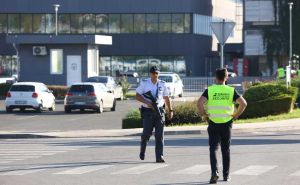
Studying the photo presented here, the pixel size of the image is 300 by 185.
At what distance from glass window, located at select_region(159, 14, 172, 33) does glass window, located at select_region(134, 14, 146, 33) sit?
1683mm

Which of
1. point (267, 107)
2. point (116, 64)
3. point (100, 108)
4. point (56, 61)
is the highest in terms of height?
point (56, 61)

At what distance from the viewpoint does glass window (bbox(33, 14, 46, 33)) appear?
298 ft

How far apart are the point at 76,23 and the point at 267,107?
57114 mm

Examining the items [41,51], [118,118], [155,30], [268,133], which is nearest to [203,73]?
[155,30]

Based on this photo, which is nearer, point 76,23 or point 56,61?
point 56,61

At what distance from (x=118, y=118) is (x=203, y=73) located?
186 ft

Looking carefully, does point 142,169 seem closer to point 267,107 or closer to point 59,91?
point 267,107

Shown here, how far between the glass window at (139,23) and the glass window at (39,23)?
29.6 ft

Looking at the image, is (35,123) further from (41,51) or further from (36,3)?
(36,3)

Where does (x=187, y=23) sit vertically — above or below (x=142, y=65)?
above

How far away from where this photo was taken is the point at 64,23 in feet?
299

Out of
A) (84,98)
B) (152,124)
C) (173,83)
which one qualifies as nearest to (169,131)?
(152,124)

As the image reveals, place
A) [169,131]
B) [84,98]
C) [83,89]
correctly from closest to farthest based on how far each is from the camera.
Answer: [169,131]
[84,98]
[83,89]

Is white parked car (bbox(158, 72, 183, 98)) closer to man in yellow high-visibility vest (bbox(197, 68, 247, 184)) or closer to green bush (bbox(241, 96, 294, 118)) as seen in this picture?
green bush (bbox(241, 96, 294, 118))
